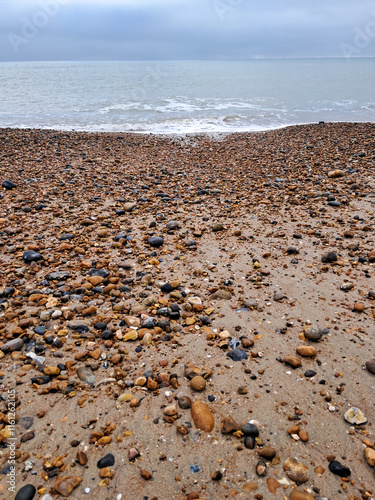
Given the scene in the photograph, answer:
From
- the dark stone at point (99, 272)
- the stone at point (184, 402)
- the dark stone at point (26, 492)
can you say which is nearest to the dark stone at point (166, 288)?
the dark stone at point (99, 272)

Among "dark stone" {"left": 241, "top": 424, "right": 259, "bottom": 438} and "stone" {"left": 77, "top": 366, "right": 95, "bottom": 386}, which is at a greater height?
"dark stone" {"left": 241, "top": 424, "right": 259, "bottom": 438}

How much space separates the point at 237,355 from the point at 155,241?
2737 millimetres

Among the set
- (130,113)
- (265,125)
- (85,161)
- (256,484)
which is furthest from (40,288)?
(130,113)

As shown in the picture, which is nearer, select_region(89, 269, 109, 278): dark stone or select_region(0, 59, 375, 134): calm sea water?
select_region(89, 269, 109, 278): dark stone


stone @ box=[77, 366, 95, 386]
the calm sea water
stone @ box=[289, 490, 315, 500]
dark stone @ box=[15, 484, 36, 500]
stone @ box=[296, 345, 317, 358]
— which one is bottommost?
dark stone @ box=[15, 484, 36, 500]

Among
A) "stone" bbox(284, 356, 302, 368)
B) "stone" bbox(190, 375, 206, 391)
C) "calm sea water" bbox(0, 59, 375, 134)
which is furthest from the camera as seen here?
"calm sea water" bbox(0, 59, 375, 134)

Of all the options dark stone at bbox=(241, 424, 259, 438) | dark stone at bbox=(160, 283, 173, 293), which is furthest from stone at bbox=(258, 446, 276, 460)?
dark stone at bbox=(160, 283, 173, 293)

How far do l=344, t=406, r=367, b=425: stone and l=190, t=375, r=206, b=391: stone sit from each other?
1160mm

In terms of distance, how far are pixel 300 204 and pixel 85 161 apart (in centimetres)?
699

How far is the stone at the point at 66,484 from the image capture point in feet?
6.68

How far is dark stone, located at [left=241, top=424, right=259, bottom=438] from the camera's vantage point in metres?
2.39

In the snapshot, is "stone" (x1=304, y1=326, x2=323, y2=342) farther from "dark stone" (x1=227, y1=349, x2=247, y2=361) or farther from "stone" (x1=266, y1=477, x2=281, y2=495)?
"stone" (x1=266, y1=477, x2=281, y2=495)

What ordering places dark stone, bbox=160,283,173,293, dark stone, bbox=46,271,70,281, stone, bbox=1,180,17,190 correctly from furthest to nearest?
stone, bbox=1,180,17,190, dark stone, bbox=46,271,70,281, dark stone, bbox=160,283,173,293

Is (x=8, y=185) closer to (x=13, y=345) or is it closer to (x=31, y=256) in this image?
(x=31, y=256)
